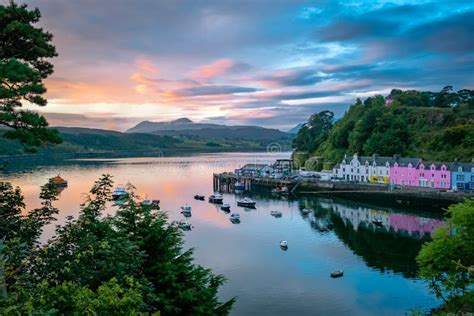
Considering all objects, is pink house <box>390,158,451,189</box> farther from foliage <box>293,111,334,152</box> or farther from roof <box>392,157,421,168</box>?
foliage <box>293,111,334,152</box>

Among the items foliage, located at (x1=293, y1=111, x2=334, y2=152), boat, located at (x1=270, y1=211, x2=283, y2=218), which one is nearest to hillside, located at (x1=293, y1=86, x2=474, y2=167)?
foliage, located at (x1=293, y1=111, x2=334, y2=152)

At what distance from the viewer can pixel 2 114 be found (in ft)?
33.6

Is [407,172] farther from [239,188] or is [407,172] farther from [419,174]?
[239,188]

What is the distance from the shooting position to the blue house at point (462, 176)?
194 feet

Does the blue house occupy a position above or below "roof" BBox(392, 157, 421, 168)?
below

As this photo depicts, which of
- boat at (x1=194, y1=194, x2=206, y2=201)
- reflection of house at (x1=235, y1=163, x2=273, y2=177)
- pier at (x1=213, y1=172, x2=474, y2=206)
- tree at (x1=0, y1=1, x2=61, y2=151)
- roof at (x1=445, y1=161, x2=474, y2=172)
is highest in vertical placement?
tree at (x1=0, y1=1, x2=61, y2=151)

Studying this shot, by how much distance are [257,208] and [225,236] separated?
17730 mm

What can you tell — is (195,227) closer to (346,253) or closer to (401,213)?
(346,253)

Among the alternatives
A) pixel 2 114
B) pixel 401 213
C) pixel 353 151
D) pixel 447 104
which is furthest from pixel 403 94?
pixel 2 114

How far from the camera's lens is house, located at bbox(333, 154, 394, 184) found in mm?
71562

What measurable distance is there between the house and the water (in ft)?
41.8

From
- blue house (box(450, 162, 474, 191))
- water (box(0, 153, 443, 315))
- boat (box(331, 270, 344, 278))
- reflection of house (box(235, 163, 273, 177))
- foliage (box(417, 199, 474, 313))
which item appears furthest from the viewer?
reflection of house (box(235, 163, 273, 177))

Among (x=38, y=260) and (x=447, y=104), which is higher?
(x=447, y=104)

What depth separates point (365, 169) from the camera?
2963 inches
